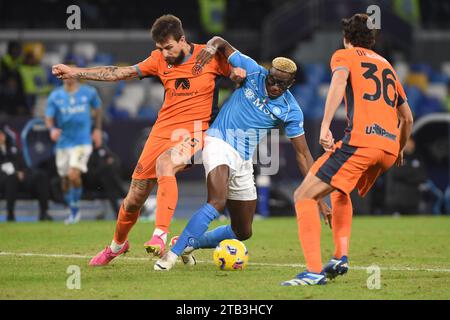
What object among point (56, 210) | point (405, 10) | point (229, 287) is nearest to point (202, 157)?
point (229, 287)

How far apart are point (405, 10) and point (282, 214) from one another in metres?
11.0

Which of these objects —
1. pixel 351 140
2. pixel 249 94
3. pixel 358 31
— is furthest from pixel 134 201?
pixel 358 31

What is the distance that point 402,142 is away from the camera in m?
9.05

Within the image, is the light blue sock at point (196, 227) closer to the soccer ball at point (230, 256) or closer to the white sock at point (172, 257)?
the white sock at point (172, 257)

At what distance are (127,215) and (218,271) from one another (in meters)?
1.01

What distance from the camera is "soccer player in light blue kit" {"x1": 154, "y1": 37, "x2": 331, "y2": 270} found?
910 cm

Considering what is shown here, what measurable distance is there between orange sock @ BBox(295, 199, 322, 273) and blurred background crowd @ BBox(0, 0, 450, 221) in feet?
30.6

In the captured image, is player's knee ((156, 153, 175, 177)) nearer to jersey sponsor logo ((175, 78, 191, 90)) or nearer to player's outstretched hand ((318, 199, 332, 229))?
jersey sponsor logo ((175, 78, 191, 90))

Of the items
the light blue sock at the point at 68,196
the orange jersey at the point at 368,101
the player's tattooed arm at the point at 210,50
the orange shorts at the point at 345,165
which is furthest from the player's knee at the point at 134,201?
the light blue sock at the point at 68,196

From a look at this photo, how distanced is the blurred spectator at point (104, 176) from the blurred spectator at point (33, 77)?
5.80 m

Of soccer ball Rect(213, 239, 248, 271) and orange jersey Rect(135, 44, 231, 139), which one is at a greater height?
orange jersey Rect(135, 44, 231, 139)

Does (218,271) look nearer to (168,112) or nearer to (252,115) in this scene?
(252,115)

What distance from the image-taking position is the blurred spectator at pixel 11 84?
21219 millimetres

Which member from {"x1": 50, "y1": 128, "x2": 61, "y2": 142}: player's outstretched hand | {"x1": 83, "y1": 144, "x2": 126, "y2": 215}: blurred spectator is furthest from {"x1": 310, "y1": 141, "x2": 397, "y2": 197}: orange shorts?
{"x1": 83, "y1": 144, "x2": 126, "y2": 215}: blurred spectator
